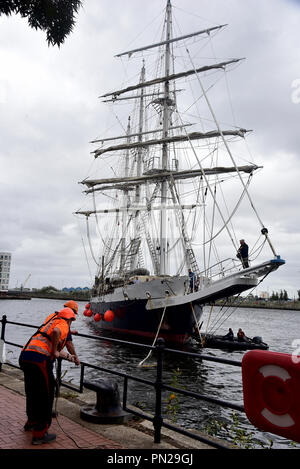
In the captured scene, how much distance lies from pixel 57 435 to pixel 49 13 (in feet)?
19.7

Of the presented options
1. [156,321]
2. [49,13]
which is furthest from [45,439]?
[156,321]

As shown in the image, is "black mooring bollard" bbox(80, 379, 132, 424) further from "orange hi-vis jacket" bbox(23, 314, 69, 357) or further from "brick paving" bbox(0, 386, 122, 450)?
"orange hi-vis jacket" bbox(23, 314, 69, 357)

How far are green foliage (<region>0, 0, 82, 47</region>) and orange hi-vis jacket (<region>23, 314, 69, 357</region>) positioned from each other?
4.58m

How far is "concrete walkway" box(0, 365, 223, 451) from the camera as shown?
13.4 feet

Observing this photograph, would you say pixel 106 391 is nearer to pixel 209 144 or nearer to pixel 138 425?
pixel 138 425

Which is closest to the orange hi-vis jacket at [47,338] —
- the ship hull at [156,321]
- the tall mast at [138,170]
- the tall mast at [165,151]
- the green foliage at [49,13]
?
the green foliage at [49,13]

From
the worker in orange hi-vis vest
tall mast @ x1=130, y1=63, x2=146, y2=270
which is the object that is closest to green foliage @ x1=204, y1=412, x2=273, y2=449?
the worker in orange hi-vis vest

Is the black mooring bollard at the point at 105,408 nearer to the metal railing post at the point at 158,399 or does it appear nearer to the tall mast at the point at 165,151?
the metal railing post at the point at 158,399

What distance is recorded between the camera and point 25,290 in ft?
640

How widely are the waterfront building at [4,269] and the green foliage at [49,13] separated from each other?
534ft

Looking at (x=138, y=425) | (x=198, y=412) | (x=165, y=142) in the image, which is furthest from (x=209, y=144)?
(x=138, y=425)

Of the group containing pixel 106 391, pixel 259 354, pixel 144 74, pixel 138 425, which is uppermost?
pixel 144 74

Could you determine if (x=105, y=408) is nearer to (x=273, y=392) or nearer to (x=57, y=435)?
(x=57, y=435)
